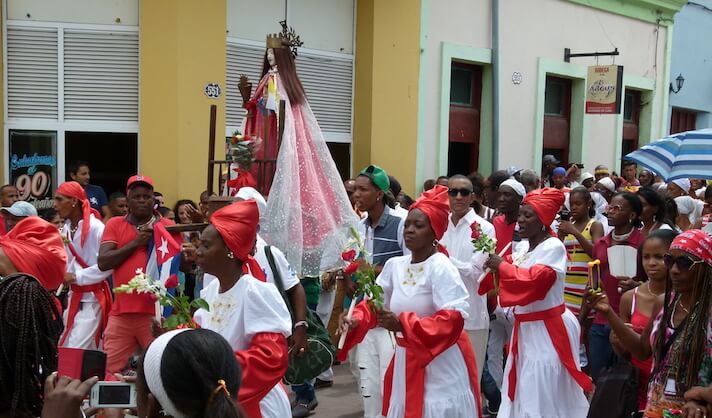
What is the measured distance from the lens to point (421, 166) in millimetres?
14203

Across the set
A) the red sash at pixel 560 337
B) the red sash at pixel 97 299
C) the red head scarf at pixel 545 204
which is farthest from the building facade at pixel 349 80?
the red sash at pixel 560 337

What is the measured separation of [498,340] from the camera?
7719mm

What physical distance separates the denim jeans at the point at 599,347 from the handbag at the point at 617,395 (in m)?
1.66

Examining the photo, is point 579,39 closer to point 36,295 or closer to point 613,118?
point 613,118

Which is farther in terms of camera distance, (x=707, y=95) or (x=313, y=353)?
(x=707, y=95)

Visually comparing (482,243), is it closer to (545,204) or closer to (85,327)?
(545,204)

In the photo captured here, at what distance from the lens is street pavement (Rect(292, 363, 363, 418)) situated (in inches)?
300

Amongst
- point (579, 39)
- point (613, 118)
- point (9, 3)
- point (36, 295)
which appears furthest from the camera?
point (613, 118)

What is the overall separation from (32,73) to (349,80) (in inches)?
192

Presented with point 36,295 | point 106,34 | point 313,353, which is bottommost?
point 313,353

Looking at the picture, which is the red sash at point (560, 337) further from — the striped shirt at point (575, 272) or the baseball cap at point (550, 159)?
the baseball cap at point (550, 159)

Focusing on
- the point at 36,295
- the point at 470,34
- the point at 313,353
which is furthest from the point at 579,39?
the point at 36,295

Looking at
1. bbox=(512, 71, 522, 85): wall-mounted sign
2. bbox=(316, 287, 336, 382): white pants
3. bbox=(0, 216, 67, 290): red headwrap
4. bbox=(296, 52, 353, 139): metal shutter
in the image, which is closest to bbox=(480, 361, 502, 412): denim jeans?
bbox=(316, 287, 336, 382): white pants

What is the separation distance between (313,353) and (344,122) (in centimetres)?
860
